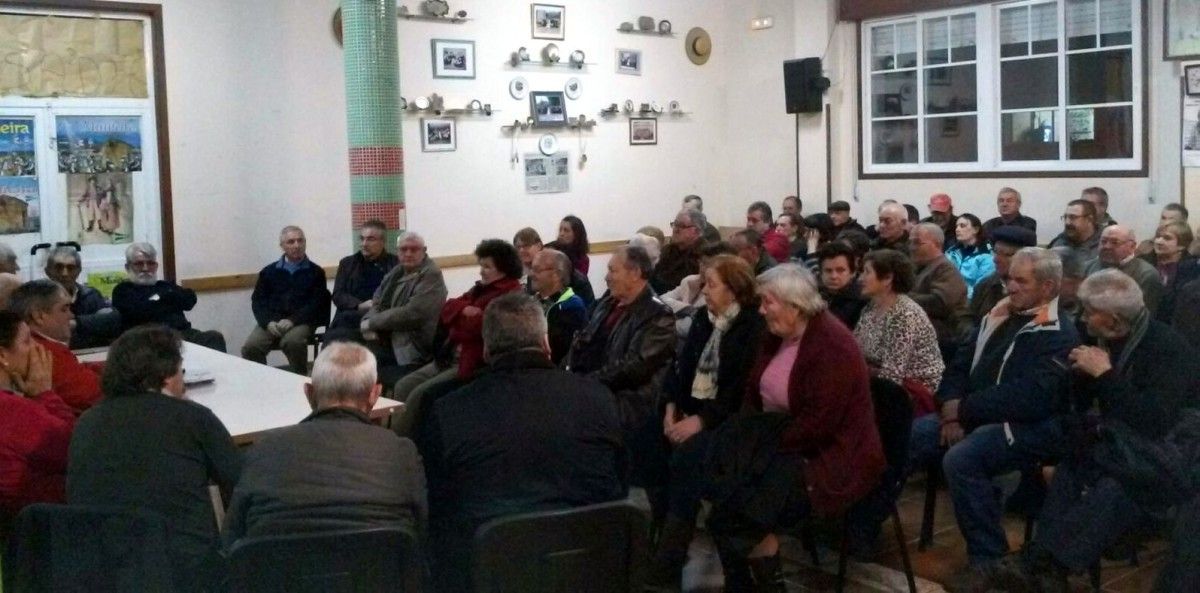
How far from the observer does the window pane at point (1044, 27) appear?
8805 mm

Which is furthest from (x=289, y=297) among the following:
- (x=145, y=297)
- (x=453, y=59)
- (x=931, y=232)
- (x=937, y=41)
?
(x=937, y=41)

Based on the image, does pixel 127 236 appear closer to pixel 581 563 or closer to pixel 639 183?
pixel 639 183

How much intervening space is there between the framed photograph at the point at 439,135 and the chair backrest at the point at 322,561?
6.84 m

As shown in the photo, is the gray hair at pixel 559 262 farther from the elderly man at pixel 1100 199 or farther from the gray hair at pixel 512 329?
the elderly man at pixel 1100 199

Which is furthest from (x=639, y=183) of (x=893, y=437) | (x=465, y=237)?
(x=893, y=437)

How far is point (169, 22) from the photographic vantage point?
25.6 ft

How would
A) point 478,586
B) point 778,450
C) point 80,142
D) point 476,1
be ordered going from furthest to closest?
point 476,1 < point 80,142 < point 778,450 < point 478,586

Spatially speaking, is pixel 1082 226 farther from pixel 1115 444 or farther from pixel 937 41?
pixel 1115 444

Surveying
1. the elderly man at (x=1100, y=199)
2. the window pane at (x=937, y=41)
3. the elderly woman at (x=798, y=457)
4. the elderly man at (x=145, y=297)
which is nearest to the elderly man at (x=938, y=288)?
the elderly woman at (x=798, y=457)

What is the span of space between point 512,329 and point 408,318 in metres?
3.30

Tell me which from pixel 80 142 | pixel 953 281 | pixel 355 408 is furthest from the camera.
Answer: pixel 80 142

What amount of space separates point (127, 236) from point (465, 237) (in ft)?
8.54

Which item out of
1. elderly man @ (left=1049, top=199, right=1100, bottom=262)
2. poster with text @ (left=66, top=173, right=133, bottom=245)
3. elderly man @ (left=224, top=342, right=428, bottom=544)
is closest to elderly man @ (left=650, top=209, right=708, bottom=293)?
elderly man @ (left=1049, top=199, right=1100, bottom=262)

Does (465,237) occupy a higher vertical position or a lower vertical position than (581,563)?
higher
